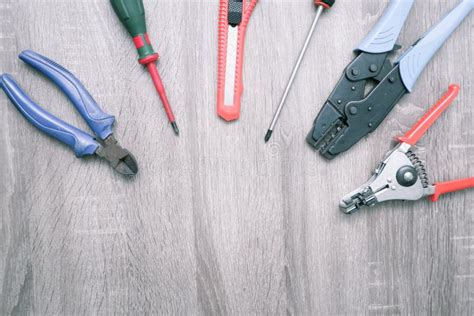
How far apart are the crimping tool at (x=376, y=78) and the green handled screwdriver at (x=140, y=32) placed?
0.34 meters

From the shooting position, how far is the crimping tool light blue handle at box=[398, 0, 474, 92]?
3.39ft

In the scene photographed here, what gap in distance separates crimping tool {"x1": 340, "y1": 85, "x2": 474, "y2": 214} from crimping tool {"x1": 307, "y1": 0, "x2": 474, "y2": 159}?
0.24 feet

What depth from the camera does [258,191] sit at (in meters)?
1.07

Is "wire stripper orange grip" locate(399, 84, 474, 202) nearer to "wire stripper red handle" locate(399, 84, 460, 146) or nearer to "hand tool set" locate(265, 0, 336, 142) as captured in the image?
"wire stripper red handle" locate(399, 84, 460, 146)

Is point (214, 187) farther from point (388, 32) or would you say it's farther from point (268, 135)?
point (388, 32)

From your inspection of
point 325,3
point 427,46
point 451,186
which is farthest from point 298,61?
point 451,186

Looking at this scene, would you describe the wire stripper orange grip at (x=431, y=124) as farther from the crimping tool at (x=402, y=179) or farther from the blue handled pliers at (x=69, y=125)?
the blue handled pliers at (x=69, y=125)

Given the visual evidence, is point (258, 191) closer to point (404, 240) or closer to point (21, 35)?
point (404, 240)

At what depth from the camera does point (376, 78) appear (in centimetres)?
104

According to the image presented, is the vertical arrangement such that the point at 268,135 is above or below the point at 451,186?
above

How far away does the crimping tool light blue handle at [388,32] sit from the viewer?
103 cm

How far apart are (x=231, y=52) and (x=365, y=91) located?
0.30 meters

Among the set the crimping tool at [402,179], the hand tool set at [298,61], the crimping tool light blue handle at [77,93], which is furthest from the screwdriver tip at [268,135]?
the crimping tool light blue handle at [77,93]

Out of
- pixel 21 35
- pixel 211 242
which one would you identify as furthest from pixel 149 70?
pixel 211 242
